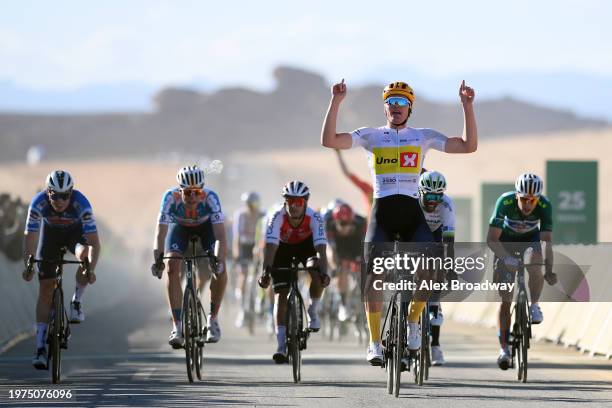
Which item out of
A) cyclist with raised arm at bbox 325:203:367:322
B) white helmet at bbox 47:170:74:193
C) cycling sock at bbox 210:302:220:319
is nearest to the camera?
white helmet at bbox 47:170:74:193

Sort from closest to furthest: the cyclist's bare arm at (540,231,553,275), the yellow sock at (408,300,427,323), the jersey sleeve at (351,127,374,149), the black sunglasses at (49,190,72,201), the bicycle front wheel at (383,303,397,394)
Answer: the jersey sleeve at (351,127,374,149) → the bicycle front wheel at (383,303,397,394) → the yellow sock at (408,300,427,323) → the cyclist's bare arm at (540,231,553,275) → the black sunglasses at (49,190,72,201)

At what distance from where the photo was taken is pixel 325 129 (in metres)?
12.4

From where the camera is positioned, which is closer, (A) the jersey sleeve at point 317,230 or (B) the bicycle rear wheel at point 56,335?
(B) the bicycle rear wheel at point 56,335

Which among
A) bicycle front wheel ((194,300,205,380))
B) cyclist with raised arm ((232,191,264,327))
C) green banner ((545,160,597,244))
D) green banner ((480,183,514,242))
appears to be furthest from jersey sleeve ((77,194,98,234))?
green banner ((480,183,514,242))

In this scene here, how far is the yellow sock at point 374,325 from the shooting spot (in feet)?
42.2

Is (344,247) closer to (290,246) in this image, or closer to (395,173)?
(290,246)

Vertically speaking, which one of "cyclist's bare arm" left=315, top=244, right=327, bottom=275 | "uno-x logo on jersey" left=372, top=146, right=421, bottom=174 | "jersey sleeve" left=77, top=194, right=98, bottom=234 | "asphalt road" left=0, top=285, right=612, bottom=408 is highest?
"uno-x logo on jersey" left=372, top=146, right=421, bottom=174

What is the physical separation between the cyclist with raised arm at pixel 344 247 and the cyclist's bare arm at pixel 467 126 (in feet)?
28.0

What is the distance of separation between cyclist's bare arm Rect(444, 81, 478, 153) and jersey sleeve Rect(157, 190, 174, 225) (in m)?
3.55

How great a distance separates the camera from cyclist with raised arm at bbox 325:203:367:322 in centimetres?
2127

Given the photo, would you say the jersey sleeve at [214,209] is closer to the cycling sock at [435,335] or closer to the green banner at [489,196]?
the cycling sock at [435,335]

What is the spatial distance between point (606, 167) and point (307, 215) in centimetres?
9402

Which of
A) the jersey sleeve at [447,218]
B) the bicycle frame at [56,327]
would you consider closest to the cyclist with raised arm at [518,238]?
the jersey sleeve at [447,218]

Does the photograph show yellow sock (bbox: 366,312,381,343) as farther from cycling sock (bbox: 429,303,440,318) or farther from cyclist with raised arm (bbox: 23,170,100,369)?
cyclist with raised arm (bbox: 23,170,100,369)
